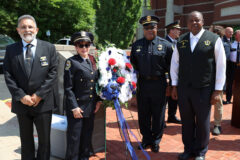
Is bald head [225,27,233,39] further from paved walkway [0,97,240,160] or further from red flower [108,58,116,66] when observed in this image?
red flower [108,58,116,66]

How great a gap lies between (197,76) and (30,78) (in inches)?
89.2

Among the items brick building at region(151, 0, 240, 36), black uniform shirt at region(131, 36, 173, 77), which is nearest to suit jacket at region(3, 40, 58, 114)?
black uniform shirt at region(131, 36, 173, 77)

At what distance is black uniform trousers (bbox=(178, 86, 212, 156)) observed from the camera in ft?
11.4

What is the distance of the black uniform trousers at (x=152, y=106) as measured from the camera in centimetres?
390

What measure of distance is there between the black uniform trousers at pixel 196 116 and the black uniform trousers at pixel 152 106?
360 millimetres

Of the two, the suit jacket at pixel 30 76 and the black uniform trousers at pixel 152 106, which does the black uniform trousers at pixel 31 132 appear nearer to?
the suit jacket at pixel 30 76

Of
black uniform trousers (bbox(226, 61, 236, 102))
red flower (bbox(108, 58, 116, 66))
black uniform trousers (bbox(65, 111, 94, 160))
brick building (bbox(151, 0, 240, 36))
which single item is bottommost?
black uniform trousers (bbox(65, 111, 94, 160))

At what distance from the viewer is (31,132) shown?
3146 mm

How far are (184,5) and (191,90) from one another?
26570 millimetres

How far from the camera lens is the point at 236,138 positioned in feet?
15.5

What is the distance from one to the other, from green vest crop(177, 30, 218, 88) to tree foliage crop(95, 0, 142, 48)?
12130mm

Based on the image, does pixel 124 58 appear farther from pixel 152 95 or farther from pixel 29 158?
pixel 29 158

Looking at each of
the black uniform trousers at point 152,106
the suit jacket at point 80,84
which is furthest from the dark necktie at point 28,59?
the black uniform trousers at point 152,106

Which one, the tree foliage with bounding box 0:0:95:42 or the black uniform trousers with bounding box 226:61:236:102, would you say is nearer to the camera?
the black uniform trousers with bounding box 226:61:236:102
